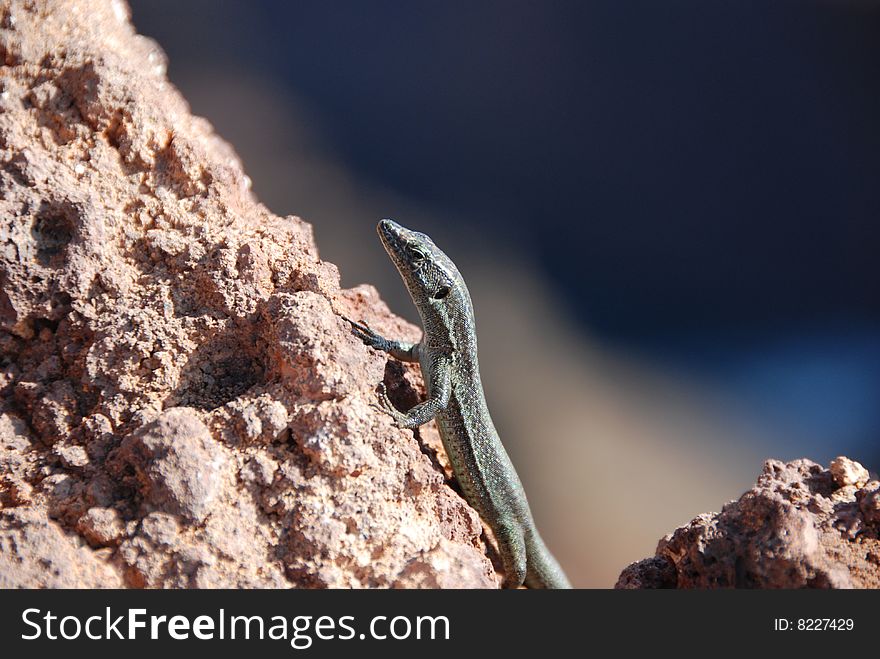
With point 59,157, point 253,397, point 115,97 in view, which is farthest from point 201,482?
point 115,97

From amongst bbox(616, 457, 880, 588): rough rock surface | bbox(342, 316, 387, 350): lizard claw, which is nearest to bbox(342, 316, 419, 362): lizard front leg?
bbox(342, 316, 387, 350): lizard claw

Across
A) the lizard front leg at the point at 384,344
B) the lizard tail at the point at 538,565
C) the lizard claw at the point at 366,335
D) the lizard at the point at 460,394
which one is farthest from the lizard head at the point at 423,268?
the lizard tail at the point at 538,565

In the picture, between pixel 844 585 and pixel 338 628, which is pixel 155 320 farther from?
pixel 844 585

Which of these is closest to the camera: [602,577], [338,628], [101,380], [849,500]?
[338,628]

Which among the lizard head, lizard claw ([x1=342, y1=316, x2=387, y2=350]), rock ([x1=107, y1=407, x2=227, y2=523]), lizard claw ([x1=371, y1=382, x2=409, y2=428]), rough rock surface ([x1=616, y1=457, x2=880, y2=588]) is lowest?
rough rock surface ([x1=616, y1=457, x2=880, y2=588])

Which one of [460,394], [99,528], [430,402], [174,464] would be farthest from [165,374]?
[460,394]

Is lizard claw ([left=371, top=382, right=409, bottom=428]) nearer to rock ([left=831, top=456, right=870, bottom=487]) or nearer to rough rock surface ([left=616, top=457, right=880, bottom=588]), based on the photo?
rough rock surface ([left=616, top=457, right=880, bottom=588])
